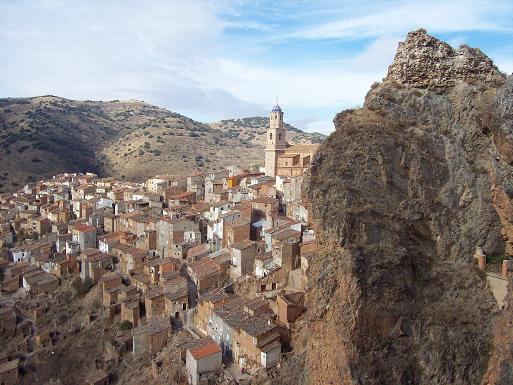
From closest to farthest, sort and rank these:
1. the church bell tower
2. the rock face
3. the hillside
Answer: the rock face < the church bell tower < the hillside

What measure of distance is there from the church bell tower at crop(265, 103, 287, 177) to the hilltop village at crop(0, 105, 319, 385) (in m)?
0.10

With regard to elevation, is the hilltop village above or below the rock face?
below

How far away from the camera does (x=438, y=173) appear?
37.7ft

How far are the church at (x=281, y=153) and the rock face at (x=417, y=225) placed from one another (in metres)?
23.1

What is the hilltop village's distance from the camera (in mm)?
18625

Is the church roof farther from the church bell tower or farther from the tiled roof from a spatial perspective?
the tiled roof

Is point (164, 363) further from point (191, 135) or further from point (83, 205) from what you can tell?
point (191, 135)

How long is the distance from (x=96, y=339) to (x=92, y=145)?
70.3 meters

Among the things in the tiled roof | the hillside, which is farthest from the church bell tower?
the hillside

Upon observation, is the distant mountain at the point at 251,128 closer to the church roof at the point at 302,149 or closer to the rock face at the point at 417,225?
the church roof at the point at 302,149

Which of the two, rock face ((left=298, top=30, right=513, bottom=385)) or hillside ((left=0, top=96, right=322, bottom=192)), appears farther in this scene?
hillside ((left=0, top=96, right=322, bottom=192))

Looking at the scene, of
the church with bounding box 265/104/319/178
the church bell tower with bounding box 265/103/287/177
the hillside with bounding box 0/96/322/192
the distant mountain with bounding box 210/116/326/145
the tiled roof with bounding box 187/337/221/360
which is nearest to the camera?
the tiled roof with bounding box 187/337/221/360

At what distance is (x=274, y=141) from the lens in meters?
38.7

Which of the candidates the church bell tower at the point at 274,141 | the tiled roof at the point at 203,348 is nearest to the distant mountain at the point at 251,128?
the church bell tower at the point at 274,141
